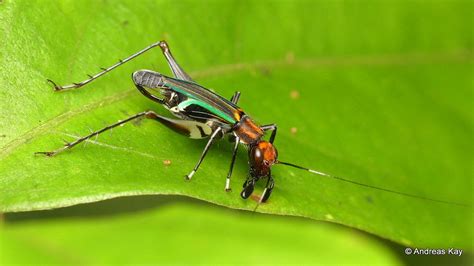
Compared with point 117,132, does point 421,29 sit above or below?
above

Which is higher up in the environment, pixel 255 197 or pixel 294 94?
pixel 294 94

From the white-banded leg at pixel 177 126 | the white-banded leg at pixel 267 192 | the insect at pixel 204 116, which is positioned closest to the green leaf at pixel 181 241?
the white-banded leg at pixel 267 192

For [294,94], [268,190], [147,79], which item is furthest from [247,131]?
[147,79]

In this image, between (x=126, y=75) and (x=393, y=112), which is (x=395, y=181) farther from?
(x=126, y=75)

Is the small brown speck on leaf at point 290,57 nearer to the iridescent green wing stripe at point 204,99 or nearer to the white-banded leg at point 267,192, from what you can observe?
the iridescent green wing stripe at point 204,99

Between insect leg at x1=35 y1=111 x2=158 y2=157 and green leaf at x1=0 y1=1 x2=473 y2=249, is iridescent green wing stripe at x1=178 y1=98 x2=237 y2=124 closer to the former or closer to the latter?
green leaf at x1=0 y1=1 x2=473 y2=249

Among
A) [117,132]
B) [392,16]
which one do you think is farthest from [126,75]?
[392,16]

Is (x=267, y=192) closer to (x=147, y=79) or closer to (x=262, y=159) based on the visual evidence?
(x=262, y=159)

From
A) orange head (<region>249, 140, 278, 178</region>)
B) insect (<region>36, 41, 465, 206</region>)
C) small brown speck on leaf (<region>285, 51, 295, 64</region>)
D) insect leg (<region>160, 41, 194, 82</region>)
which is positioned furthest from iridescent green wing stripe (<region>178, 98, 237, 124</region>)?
small brown speck on leaf (<region>285, 51, 295, 64</region>)
